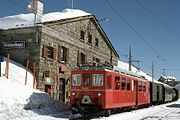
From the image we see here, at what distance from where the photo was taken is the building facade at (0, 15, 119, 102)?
77.4 ft

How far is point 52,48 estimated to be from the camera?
25.5 m

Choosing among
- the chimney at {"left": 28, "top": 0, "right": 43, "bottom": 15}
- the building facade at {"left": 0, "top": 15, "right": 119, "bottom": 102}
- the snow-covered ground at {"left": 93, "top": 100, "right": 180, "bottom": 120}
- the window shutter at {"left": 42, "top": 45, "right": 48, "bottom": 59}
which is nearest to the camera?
the snow-covered ground at {"left": 93, "top": 100, "right": 180, "bottom": 120}

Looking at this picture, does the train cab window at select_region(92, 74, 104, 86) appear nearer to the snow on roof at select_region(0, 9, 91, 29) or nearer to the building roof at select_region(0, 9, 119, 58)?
the building roof at select_region(0, 9, 119, 58)

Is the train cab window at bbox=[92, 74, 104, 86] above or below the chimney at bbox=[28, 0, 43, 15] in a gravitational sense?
below

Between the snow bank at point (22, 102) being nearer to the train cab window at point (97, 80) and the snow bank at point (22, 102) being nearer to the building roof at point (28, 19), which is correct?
the train cab window at point (97, 80)

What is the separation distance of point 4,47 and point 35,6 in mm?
4753

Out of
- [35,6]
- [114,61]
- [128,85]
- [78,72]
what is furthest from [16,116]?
[114,61]

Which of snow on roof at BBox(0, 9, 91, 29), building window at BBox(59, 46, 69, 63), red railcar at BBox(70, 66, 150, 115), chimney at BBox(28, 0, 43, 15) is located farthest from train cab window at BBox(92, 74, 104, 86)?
chimney at BBox(28, 0, 43, 15)

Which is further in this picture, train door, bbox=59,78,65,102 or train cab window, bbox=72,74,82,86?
train door, bbox=59,78,65,102

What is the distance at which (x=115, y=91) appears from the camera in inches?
717

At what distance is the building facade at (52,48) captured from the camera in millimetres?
23594

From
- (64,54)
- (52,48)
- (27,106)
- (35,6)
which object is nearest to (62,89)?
(64,54)

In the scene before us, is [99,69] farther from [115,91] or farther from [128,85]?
[128,85]

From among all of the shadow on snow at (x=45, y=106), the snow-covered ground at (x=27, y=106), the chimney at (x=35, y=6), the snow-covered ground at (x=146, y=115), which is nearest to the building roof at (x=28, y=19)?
the chimney at (x=35, y=6)
